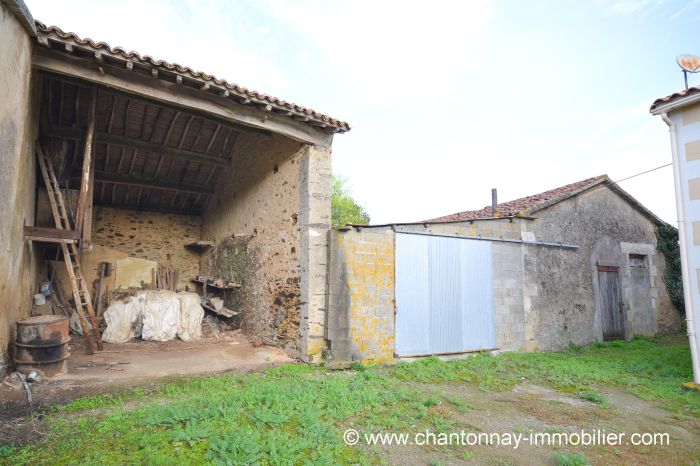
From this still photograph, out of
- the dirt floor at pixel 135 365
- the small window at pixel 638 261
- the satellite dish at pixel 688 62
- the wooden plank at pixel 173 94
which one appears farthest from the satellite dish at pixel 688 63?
the dirt floor at pixel 135 365

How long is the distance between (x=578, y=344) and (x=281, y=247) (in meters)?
7.42

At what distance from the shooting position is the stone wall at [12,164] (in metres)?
4.17

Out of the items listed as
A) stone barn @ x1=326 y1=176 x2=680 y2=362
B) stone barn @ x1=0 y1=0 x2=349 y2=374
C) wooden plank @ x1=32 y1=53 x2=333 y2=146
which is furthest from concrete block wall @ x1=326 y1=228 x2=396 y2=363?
wooden plank @ x1=32 y1=53 x2=333 y2=146

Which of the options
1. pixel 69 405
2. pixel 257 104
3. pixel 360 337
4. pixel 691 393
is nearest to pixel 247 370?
pixel 360 337

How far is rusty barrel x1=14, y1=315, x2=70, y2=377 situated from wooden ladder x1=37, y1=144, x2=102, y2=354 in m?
1.15

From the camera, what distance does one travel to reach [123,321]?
8109 mm

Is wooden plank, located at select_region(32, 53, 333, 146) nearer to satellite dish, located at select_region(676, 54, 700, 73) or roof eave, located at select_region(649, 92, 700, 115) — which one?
roof eave, located at select_region(649, 92, 700, 115)

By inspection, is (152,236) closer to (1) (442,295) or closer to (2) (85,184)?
(2) (85,184)

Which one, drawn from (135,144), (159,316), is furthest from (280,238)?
(135,144)

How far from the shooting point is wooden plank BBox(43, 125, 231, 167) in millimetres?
7891

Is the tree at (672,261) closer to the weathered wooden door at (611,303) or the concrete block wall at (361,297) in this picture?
the weathered wooden door at (611,303)

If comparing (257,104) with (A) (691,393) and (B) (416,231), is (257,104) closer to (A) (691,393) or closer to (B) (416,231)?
(B) (416,231)

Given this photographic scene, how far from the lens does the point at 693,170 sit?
18.5ft

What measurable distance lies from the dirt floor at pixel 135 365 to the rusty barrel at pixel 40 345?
0.71 ft
